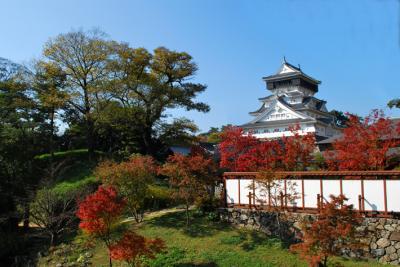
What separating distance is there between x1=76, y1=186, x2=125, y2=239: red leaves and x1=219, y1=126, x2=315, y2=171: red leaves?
689 cm

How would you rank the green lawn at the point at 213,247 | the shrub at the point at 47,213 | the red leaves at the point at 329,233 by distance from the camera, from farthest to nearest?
the shrub at the point at 47,213, the green lawn at the point at 213,247, the red leaves at the point at 329,233

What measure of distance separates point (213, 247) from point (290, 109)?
31340 mm

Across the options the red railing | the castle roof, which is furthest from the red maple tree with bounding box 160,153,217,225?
the castle roof

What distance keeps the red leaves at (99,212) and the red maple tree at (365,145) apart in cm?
942

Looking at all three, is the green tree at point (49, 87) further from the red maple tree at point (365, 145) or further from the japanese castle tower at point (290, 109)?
the japanese castle tower at point (290, 109)

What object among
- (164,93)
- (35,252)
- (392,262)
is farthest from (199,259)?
(164,93)

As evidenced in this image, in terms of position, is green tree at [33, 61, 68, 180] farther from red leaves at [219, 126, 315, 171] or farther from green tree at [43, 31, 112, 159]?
red leaves at [219, 126, 315, 171]

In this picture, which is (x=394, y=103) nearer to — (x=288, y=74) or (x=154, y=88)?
(x=154, y=88)

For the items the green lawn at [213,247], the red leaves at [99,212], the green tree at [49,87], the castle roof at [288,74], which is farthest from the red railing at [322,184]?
the castle roof at [288,74]

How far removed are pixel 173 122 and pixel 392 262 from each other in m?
18.7

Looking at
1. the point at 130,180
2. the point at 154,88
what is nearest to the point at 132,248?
the point at 130,180

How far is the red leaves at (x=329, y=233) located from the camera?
11289mm

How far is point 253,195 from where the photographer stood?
1644cm

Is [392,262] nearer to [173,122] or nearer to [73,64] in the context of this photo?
[173,122]
